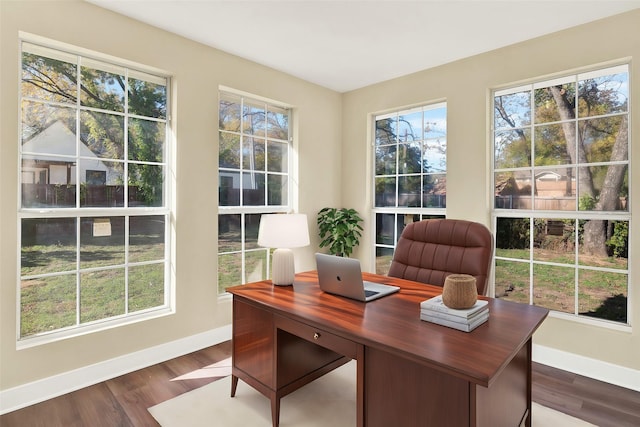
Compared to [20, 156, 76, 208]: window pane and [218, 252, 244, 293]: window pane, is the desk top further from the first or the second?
[20, 156, 76, 208]: window pane

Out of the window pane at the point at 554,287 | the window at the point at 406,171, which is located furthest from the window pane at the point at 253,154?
the window pane at the point at 554,287

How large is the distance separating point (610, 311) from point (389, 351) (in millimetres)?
2481

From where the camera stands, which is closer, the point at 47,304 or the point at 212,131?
the point at 47,304

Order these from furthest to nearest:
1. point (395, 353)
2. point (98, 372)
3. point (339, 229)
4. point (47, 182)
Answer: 1. point (339, 229)
2. point (98, 372)
3. point (47, 182)
4. point (395, 353)

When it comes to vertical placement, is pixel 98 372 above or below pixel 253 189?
below

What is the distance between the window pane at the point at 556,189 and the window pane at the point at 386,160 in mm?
1519

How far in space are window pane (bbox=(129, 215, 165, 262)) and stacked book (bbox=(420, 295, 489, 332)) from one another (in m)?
2.35

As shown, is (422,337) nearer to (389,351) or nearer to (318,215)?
(389,351)

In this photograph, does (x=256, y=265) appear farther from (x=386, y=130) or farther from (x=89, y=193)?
(x=386, y=130)

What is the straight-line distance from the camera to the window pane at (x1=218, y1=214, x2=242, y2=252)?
11.0 ft

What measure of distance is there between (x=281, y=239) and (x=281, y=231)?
0.05 metres

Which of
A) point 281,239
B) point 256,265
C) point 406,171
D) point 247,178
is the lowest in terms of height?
point 256,265

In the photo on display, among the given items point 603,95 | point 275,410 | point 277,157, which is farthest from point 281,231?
point 603,95

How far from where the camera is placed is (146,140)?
9.51ft
